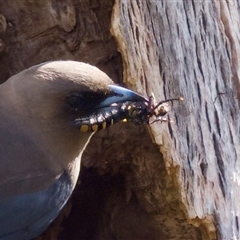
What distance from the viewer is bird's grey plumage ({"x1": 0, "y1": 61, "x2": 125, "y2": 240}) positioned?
2.97 m

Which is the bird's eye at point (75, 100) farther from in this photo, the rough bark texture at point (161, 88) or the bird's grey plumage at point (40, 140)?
the rough bark texture at point (161, 88)

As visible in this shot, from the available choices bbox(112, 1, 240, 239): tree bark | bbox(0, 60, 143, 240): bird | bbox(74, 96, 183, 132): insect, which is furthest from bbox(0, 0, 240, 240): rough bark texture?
bbox(0, 60, 143, 240): bird

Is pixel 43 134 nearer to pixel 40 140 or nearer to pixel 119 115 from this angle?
pixel 40 140

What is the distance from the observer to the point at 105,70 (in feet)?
10.8

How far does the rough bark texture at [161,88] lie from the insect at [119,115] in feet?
0.39

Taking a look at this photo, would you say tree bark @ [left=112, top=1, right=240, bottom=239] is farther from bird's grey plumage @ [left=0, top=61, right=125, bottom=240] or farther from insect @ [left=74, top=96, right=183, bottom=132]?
bird's grey plumage @ [left=0, top=61, right=125, bottom=240]

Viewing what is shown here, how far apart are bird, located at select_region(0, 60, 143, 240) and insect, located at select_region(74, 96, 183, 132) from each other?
0.01 meters

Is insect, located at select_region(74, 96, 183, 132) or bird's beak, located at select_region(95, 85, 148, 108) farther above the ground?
bird's beak, located at select_region(95, 85, 148, 108)

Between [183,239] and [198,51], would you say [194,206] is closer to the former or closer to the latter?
[183,239]

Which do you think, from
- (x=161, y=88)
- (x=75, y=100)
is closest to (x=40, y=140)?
(x=75, y=100)

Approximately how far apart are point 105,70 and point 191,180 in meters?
0.48

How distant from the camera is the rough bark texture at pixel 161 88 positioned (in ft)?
10.6

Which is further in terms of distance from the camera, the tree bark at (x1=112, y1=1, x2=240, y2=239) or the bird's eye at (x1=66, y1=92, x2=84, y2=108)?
the tree bark at (x1=112, y1=1, x2=240, y2=239)

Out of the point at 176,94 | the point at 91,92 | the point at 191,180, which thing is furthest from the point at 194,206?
the point at 91,92
